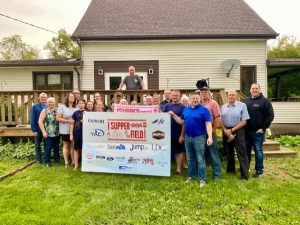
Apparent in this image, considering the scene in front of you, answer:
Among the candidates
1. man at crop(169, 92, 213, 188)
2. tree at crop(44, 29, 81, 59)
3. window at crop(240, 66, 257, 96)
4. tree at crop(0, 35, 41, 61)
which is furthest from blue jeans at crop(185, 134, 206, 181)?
tree at crop(0, 35, 41, 61)

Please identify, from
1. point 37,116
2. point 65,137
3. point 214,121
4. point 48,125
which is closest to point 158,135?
point 214,121

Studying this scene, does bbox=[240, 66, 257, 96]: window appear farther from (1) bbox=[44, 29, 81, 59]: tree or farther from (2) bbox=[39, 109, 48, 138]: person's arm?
(1) bbox=[44, 29, 81, 59]: tree

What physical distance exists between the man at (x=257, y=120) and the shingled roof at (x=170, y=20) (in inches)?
242

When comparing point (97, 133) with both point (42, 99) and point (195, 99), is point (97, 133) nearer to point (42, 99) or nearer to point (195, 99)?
point (42, 99)

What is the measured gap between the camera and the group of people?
3406 millimetres

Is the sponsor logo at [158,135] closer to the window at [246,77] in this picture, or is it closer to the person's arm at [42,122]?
the person's arm at [42,122]

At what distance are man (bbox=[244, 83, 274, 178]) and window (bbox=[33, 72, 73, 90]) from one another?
26.9 ft

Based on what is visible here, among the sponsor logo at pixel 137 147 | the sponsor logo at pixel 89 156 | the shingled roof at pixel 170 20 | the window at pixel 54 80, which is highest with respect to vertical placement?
the shingled roof at pixel 170 20

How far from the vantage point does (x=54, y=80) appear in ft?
31.2

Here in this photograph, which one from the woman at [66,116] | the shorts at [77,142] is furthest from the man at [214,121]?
the woman at [66,116]

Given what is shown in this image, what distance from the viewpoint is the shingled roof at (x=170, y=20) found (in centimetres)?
901

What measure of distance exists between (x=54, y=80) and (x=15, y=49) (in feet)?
88.4

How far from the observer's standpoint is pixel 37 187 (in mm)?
3443

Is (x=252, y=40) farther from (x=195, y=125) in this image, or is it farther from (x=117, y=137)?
(x=117, y=137)
